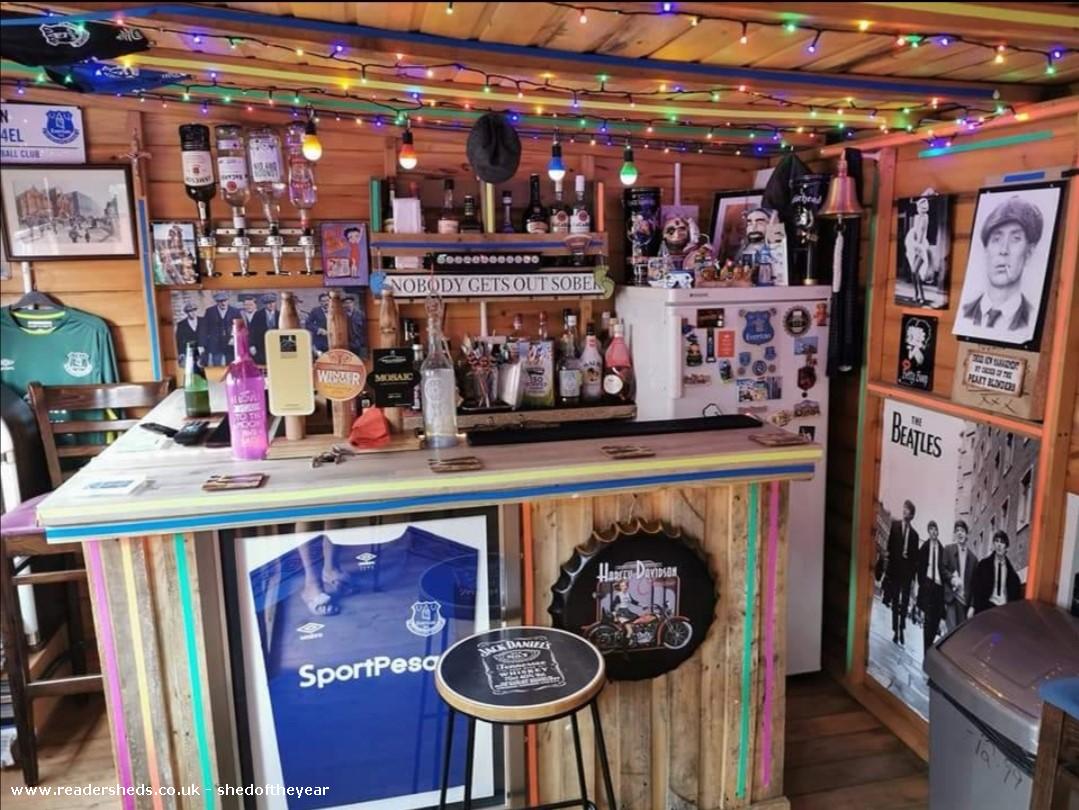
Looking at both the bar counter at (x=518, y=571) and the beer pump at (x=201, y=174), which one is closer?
the bar counter at (x=518, y=571)

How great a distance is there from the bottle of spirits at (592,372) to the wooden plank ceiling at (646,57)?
91 cm

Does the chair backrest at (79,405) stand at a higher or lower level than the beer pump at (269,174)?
lower

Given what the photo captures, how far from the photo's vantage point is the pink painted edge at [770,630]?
219cm

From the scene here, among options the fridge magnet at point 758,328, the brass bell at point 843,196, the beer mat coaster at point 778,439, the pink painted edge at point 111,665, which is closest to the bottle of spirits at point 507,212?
the fridge magnet at point 758,328

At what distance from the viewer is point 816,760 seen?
2.76m

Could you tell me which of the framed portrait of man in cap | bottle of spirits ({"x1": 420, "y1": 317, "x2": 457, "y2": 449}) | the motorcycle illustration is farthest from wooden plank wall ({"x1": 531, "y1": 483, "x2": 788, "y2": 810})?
the framed portrait of man in cap

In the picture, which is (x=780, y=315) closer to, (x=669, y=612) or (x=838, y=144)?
(x=838, y=144)

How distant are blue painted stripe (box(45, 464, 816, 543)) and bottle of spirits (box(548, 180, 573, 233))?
1.58 meters

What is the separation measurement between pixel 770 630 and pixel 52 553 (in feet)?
7.43

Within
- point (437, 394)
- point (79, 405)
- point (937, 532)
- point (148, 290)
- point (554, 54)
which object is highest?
point (554, 54)

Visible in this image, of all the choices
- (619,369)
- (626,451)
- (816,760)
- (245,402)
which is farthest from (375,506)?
(816,760)

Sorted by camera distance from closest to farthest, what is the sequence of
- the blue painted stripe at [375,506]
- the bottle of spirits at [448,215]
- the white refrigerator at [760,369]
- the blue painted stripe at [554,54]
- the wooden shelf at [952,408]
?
1. the blue painted stripe at [554,54]
2. the blue painted stripe at [375,506]
3. the wooden shelf at [952,408]
4. the white refrigerator at [760,369]
5. the bottle of spirits at [448,215]

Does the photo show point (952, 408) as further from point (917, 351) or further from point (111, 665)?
point (111, 665)

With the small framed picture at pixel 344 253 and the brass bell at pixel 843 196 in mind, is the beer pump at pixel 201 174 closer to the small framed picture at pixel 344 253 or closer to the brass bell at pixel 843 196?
the small framed picture at pixel 344 253
